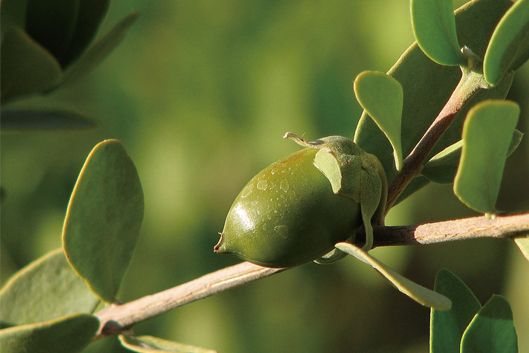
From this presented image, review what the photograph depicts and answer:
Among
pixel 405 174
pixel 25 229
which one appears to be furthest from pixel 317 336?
pixel 405 174

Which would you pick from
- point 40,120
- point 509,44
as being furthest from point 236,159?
point 509,44

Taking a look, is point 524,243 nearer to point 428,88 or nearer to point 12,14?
point 428,88

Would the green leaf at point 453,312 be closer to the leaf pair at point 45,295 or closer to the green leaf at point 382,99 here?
the green leaf at point 382,99

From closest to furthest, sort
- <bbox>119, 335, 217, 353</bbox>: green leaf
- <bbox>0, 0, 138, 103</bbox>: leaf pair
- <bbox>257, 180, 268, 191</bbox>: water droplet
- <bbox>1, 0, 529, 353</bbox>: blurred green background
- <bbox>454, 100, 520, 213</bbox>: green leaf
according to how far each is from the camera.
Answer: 1. <bbox>454, 100, 520, 213</bbox>: green leaf
2. <bbox>257, 180, 268, 191</bbox>: water droplet
3. <bbox>119, 335, 217, 353</bbox>: green leaf
4. <bbox>0, 0, 138, 103</bbox>: leaf pair
5. <bbox>1, 0, 529, 353</bbox>: blurred green background

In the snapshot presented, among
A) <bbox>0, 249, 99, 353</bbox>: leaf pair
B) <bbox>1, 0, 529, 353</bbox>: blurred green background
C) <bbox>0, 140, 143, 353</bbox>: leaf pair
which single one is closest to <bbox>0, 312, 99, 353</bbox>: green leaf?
<bbox>0, 140, 143, 353</bbox>: leaf pair

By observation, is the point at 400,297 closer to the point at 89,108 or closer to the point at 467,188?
the point at 89,108

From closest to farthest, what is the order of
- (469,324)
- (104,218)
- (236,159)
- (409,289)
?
(409,289)
(469,324)
(104,218)
(236,159)

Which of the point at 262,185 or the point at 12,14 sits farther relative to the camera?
the point at 12,14

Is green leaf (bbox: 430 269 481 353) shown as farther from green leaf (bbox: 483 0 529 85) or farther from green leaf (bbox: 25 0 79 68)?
green leaf (bbox: 25 0 79 68)
